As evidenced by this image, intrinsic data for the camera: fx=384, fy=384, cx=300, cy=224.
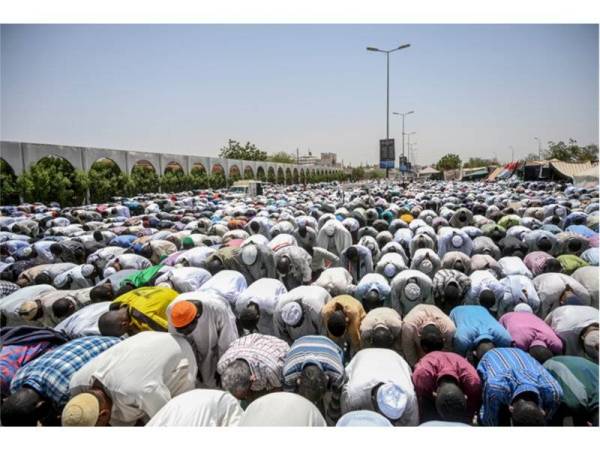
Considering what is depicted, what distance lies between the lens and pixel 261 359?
337cm

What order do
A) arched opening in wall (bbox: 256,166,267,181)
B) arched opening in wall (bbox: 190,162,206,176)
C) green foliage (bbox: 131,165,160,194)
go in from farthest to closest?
arched opening in wall (bbox: 256,166,267,181)
arched opening in wall (bbox: 190,162,206,176)
green foliage (bbox: 131,165,160,194)

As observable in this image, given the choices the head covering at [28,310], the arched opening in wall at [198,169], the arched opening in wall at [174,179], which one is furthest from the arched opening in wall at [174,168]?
the head covering at [28,310]

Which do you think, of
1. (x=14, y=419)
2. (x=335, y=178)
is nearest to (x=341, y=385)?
(x=14, y=419)

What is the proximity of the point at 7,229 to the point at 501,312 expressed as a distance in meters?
12.6

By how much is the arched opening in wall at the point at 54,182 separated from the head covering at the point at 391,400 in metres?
23.5

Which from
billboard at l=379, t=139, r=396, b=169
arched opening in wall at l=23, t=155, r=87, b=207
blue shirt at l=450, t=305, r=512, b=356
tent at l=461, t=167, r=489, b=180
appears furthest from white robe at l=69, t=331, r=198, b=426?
tent at l=461, t=167, r=489, b=180

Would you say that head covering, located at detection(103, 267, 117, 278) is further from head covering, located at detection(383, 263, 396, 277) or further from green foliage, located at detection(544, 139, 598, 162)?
green foliage, located at detection(544, 139, 598, 162)

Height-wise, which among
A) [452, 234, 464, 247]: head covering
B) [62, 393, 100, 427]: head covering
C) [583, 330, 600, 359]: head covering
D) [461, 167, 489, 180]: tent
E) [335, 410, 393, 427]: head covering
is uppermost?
[461, 167, 489, 180]: tent

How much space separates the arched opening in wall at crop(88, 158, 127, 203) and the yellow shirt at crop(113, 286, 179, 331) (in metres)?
23.0

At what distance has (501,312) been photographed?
4.75m

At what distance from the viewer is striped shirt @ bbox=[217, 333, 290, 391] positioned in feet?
10.9

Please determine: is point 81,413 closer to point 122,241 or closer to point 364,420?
point 364,420

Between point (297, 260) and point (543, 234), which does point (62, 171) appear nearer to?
point (297, 260)

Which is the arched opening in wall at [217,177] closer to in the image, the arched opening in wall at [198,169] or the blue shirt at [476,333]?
the arched opening in wall at [198,169]
